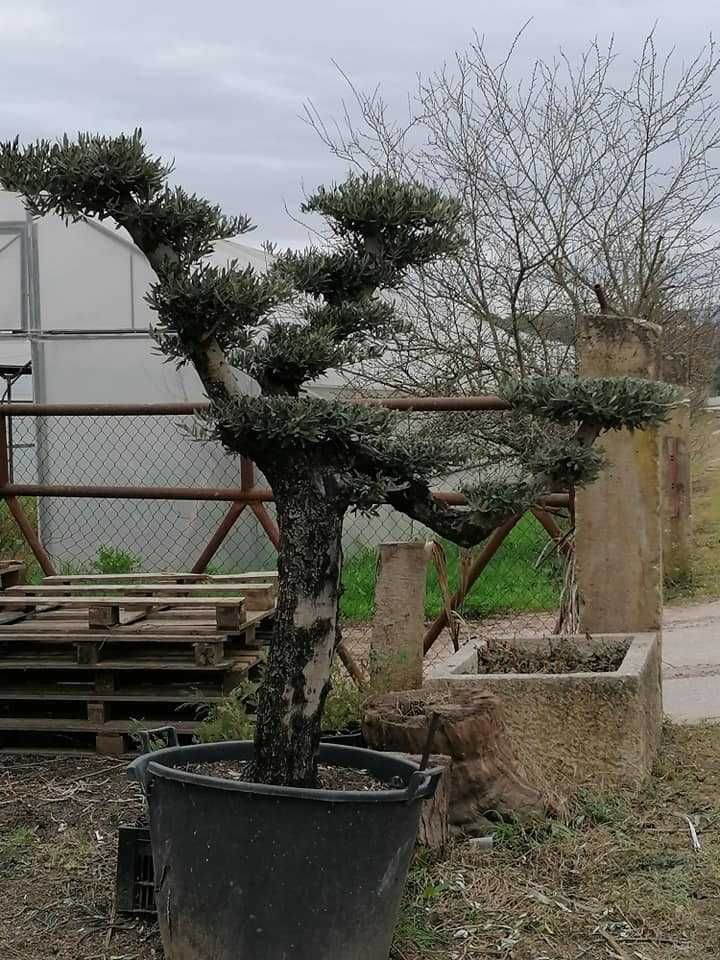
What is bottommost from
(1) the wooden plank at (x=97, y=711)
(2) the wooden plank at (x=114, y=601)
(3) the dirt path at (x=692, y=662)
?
(3) the dirt path at (x=692, y=662)

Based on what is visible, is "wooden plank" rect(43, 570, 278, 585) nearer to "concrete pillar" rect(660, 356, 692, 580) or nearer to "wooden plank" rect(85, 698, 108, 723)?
"wooden plank" rect(85, 698, 108, 723)

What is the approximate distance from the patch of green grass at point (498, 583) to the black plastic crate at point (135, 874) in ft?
16.6

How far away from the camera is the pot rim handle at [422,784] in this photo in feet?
9.94

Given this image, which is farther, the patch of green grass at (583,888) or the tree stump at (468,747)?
the tree stump at (468,747)

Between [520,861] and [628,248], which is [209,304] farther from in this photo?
[628,248]

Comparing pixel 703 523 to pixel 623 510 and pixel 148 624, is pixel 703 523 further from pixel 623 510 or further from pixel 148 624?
pixel 148 624

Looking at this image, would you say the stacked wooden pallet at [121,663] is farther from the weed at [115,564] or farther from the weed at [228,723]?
the weed at [115,564]

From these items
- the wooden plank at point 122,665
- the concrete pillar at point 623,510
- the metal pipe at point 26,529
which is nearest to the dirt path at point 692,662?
the concrete pillar at point 623,510

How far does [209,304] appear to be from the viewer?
305 cm

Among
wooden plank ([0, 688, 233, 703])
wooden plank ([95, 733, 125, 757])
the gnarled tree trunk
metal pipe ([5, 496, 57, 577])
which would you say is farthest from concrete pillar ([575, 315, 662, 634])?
metal pipe ([5, 496, 57, 577])

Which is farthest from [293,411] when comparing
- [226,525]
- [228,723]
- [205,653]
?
[226,525]

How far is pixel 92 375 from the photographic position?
Answer: 11.2 meters

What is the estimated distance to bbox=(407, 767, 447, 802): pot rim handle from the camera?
303cm

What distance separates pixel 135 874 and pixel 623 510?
2862 mm
